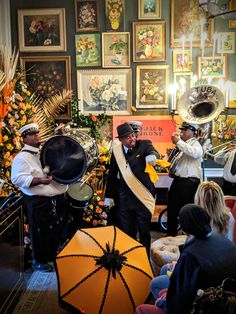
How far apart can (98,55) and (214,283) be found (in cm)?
393

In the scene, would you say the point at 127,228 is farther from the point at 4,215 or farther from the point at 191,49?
the point at 191,49

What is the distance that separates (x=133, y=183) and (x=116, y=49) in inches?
93.2

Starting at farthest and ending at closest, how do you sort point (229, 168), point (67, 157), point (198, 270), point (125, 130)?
1. point (229, 168)
2. point (125, 130)
3. point (67, 157)
4. point (198, 270)

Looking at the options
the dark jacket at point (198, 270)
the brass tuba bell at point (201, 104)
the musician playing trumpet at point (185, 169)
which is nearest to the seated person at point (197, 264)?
the dark jacket at point (198, 270)

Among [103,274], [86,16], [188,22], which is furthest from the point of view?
[86,16]

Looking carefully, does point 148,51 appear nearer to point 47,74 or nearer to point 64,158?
point 47,74

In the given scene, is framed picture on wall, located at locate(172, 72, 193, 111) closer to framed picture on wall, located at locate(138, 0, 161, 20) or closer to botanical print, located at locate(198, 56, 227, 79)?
botanical print, located at locate(198, 56, 227, 79)

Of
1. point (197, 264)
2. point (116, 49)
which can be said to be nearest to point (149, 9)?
point (116, 49)

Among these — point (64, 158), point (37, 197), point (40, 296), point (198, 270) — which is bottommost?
point (40, 296)

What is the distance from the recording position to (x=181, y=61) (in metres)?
4.88

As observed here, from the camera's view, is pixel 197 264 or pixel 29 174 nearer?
pixel 197 264

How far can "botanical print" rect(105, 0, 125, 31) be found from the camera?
4809 millimetres

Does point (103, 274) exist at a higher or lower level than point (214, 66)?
lower

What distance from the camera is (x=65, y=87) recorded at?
198 inches
